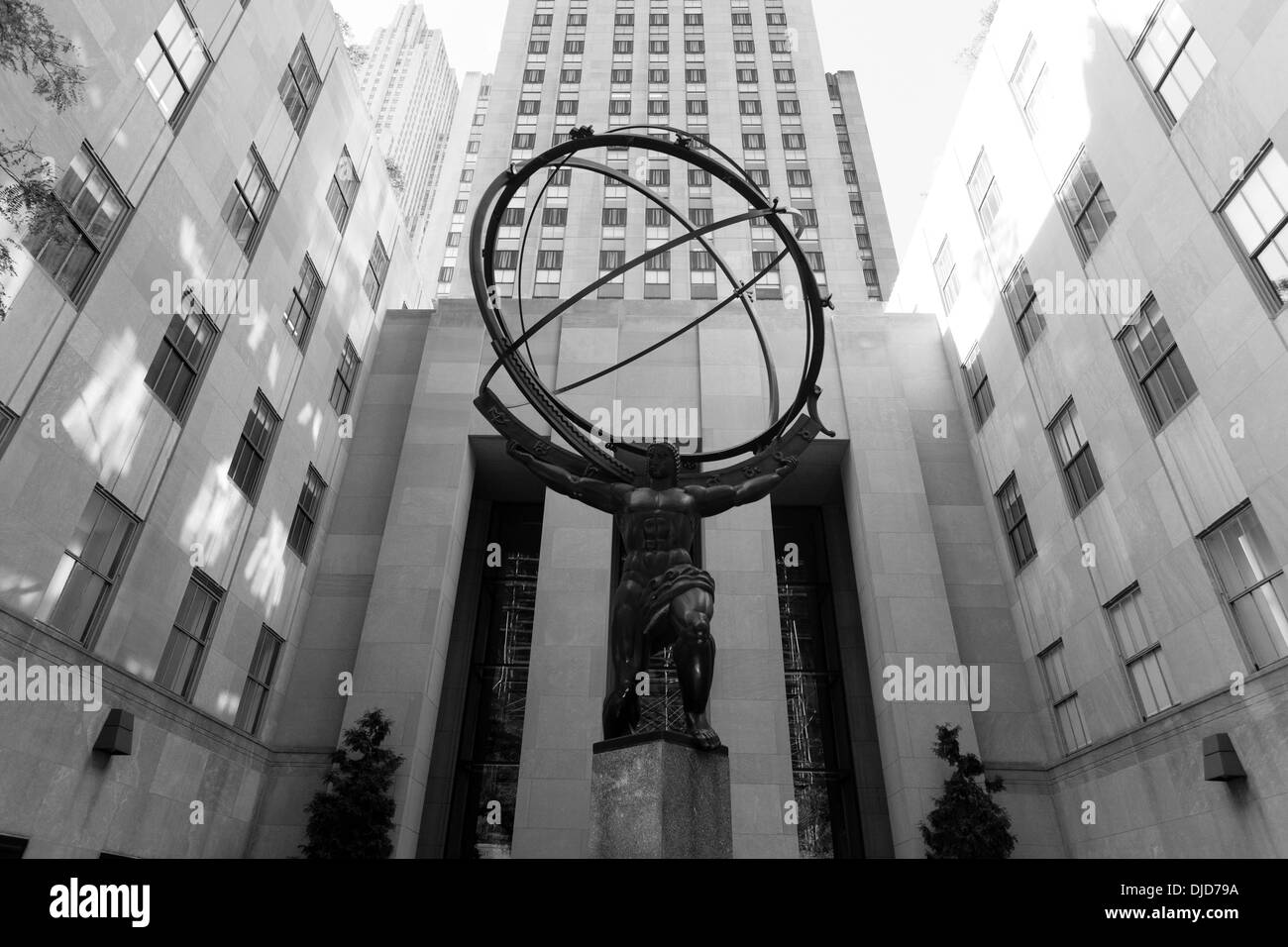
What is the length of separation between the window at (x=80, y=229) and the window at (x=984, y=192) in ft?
65.8

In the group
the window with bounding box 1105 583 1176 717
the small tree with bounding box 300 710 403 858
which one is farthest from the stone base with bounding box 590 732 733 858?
→ the window with bounding box 1105 583 1176 717

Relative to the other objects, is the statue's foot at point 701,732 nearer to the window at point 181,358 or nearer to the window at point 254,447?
the window at point 181,358

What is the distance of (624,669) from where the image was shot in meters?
8.00

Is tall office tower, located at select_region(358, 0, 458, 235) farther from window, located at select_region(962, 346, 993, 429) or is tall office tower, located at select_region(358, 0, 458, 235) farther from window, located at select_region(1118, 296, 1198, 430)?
window, located at select_region(1118, 296, 1198, 430)

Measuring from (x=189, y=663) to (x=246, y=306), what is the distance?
24.9 ft

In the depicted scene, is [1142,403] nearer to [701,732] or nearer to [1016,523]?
[1016,523]

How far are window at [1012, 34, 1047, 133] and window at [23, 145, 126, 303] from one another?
1952 centimetres

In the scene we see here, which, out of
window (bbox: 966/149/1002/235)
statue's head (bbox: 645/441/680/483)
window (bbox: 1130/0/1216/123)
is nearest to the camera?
statue's head (bbox: 645/441/680/483)

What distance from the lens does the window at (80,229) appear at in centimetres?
1115

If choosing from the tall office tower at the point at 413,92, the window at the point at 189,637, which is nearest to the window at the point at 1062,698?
the window at the point at 189,637

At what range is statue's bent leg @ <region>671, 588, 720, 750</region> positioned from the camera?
7.64m

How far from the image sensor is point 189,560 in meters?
14.8

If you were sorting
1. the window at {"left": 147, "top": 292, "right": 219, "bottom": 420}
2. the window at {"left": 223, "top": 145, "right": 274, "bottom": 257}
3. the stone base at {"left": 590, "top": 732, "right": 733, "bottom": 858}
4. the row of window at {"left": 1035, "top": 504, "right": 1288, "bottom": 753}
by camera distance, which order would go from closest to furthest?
the stone base at {"left": 590, "top": 732, "right": 733, "bottom": 858}, the row of window at {"left": 1035, "top": 504, "right": 1288, "bottom": 753}, the window at {"left": 147, "top": 292, "right": 219, "bottom": 420}, the window at {"left": 223, "top": 145, "right": 274, "bottom": 257}

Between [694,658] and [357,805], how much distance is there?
438 inches
